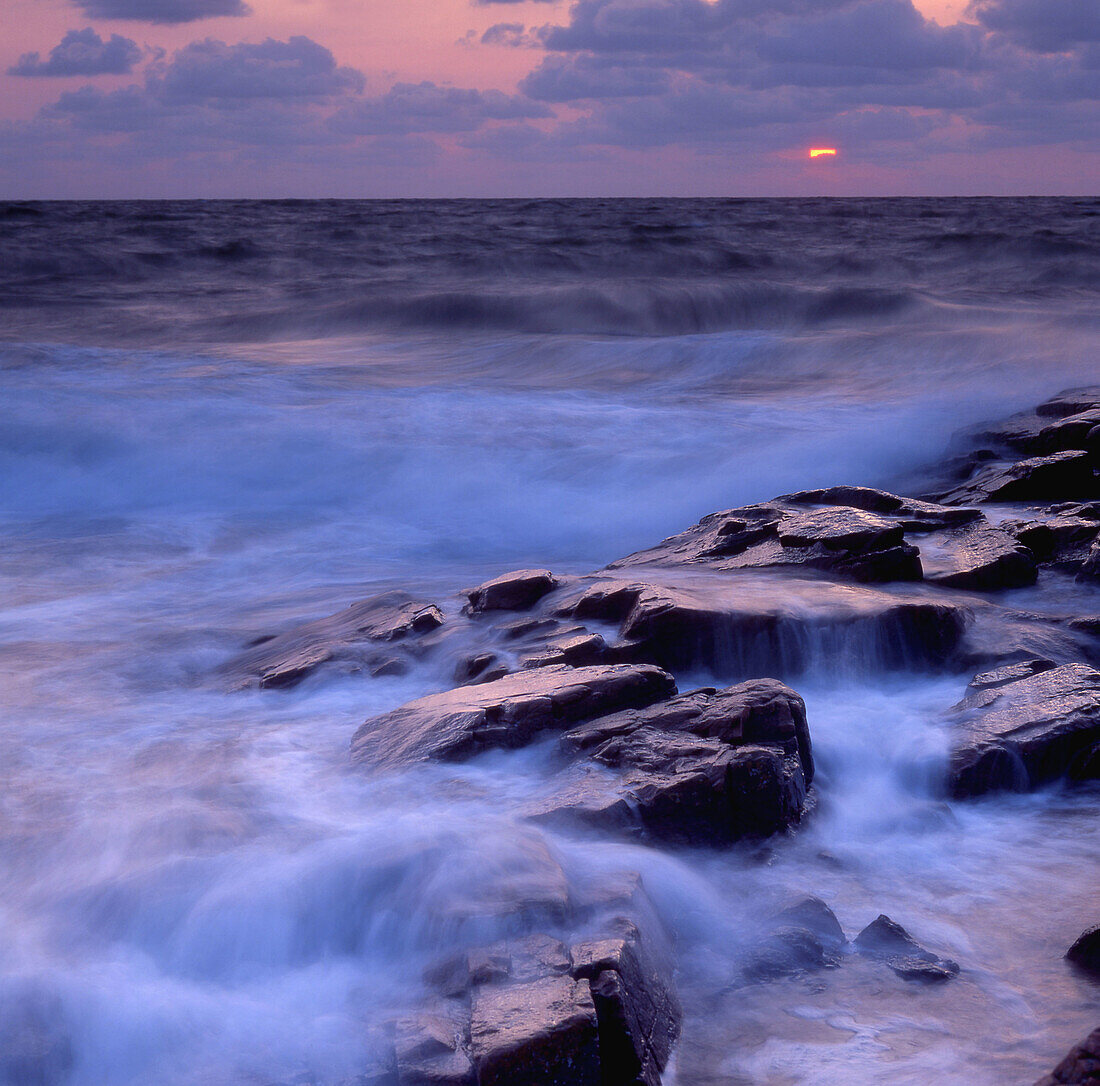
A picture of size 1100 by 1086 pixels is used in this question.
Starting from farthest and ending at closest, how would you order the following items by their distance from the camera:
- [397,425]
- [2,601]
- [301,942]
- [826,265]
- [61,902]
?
[826,265] < [397,425] < [2,601] < [61,902] < [301,942]

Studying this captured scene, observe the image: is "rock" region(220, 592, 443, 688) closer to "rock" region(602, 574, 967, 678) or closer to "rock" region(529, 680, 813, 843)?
"rock" region(602, 574, 967, 678)

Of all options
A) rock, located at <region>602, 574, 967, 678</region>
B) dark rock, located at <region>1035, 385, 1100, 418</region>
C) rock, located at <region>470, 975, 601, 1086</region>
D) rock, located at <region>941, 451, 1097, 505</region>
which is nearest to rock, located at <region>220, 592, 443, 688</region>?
rock, located at <region>602, 574, 967, 678</region>

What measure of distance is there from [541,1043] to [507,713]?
1.85m

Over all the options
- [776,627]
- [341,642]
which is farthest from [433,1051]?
[341,642]

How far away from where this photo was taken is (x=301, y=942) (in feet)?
10.3

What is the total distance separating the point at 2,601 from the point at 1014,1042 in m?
6.78

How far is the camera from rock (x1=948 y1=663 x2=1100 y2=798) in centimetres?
396

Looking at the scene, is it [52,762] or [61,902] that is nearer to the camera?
[61,902]

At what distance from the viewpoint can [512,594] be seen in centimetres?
570

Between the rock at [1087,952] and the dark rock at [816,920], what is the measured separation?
0.61 metres

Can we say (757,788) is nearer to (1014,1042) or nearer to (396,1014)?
(1014,1042)

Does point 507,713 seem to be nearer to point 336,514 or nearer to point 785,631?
point 785,631

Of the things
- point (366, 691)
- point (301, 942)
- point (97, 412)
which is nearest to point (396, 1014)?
point (301, 942)

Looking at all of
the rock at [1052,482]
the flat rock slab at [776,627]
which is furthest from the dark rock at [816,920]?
the rock at [1052,482]
